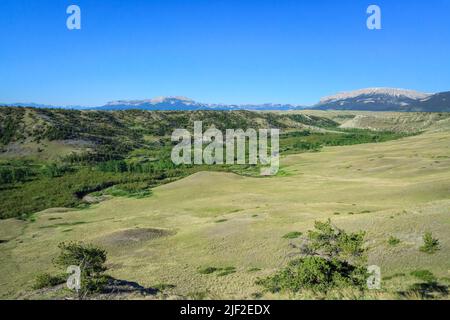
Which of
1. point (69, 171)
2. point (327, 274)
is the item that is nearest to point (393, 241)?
point (327, 274)

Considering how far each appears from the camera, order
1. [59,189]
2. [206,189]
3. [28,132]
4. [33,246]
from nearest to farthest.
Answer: [33,246] < [206,189] < [59,189] < [28,132]

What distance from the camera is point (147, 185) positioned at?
119m

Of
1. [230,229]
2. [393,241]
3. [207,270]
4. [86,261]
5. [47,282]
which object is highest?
[86,261]

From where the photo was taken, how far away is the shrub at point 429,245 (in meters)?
31.3

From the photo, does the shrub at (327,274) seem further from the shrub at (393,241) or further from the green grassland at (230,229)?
the shrub at (393,241)

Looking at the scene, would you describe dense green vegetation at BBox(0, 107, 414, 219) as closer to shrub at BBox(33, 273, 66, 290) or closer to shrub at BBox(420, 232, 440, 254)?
shrub at BBox(33, 273, 66, 290)

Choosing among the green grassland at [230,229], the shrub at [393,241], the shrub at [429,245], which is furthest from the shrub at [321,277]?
the shrub at [393,241]

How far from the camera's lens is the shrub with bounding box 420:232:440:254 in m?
31.3

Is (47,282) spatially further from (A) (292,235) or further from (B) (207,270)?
(A) (292,235)

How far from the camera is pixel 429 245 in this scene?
31719mm

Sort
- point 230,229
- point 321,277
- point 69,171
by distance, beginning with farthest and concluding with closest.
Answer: point 69,171 → point 230,229 → point 321,277

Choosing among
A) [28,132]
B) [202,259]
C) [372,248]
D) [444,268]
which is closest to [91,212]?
[202,259]
